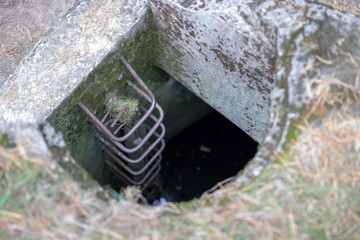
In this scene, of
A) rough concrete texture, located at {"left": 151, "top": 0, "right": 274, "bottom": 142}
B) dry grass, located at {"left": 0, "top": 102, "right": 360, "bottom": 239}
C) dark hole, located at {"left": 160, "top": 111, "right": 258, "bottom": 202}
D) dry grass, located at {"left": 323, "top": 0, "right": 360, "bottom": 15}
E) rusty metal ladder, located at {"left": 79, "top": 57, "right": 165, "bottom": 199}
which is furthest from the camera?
dark hole, located at {"left": 160, "top": 111, "right": 258, "bottom": 202}

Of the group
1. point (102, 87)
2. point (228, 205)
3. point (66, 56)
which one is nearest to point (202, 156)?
point (102, 87)

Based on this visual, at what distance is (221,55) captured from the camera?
9.30ft

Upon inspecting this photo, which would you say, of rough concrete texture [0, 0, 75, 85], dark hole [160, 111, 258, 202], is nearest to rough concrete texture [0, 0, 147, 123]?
rough concrete texture [0, 0, 75, 85]

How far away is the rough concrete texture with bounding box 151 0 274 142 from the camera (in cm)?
252

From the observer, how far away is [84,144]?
3.49 m

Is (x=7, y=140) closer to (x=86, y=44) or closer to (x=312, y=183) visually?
(x=86, y=44)

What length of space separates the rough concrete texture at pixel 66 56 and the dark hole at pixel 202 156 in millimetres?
2677

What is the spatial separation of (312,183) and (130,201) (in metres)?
0.99

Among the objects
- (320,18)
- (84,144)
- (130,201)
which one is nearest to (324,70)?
(320,18)

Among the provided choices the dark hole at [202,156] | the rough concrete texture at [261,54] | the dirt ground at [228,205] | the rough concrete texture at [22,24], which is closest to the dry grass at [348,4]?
the rough concrete texture at [261,54]

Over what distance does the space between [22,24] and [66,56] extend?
140cm

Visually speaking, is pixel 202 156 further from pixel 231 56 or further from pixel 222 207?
pixel 222 207

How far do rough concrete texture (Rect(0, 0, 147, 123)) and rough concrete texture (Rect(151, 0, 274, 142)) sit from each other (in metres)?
0.39

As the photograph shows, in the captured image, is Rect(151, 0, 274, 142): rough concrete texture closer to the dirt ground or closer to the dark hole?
the dirt ground
